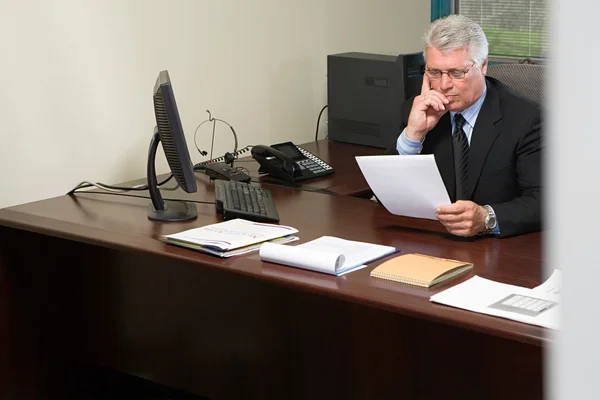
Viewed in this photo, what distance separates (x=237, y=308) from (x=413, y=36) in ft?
7.38

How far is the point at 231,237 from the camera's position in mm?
1833

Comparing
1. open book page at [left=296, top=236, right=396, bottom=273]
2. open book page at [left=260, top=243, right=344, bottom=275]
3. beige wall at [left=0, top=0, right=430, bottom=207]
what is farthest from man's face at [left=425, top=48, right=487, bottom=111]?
beige wall at [left=0, top=0, right=430, bottom=207]

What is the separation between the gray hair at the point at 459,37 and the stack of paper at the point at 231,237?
689mm

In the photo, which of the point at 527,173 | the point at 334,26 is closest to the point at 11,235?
the point at 527,173

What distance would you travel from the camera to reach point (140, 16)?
8.80ft

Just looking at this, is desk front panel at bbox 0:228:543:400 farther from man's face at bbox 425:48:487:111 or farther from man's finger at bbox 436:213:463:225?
man's face at bbox 425:48:487:111

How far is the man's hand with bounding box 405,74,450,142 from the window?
188 centimetres

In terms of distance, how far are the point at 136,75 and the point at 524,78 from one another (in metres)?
1.27

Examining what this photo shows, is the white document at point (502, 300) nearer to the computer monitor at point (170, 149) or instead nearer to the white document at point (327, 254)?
the white document at point (327, 254)

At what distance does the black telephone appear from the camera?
2557 mm

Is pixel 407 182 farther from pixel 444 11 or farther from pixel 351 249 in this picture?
pixel 444 11

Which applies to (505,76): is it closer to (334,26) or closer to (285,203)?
(285,203)

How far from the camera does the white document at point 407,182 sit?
1.79m

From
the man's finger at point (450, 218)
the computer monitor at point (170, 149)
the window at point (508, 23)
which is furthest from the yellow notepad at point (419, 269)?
the window at point (508, 23)
